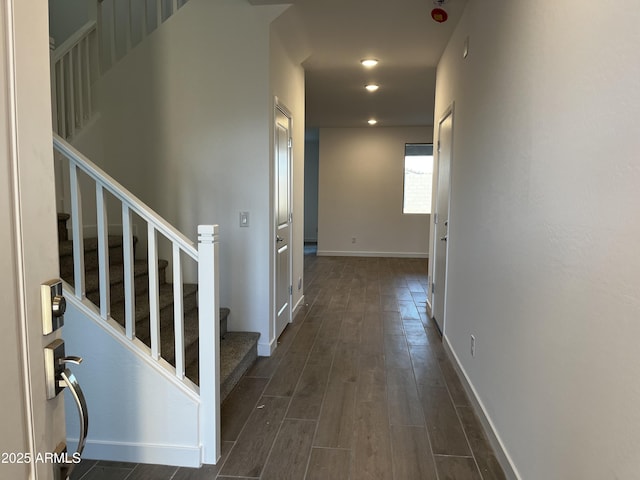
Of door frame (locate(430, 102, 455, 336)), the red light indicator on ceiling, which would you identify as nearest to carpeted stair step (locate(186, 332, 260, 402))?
door frame (locate(430, 102, 455, 336))

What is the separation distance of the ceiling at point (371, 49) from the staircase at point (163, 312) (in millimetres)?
2109

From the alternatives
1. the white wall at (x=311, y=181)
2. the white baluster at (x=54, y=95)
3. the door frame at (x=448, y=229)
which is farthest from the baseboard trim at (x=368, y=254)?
the white baluster at (x=54, y=95)

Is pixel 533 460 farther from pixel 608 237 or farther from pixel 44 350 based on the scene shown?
pixel 44 350

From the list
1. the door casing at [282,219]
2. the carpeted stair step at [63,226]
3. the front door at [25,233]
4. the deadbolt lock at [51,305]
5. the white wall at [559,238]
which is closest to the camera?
the front door at [25,233]

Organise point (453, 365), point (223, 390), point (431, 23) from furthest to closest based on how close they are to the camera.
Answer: point (431, 23)
point (453, 365)
point (223, 390)

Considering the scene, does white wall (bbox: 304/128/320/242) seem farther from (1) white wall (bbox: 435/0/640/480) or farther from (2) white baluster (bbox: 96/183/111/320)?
(2) white baluster (bbox: 96/183/111/320)

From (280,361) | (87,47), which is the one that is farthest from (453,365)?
(87,47)

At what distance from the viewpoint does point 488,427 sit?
2.24m

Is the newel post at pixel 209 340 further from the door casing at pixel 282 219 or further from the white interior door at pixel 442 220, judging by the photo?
the white interior door at pixel 442 220

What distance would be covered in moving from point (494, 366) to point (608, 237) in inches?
48.4

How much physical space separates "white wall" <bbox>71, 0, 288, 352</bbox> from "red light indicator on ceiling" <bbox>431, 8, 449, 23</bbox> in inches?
45.9

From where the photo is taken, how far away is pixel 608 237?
3.76 ft

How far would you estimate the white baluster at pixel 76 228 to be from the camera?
1.84 meters

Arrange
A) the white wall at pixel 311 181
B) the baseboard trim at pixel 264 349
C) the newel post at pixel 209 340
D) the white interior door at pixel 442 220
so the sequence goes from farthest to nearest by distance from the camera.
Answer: the white wall at pixel 311 181 → the white interior door at pixel 442 220 → the baseboard trim at pixel 264 349 → the newel post at pixel 209 340
